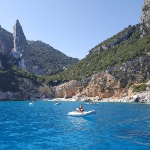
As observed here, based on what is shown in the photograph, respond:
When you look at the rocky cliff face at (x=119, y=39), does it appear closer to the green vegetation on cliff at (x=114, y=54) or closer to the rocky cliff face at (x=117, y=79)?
the green vegetation on cliff at (x=114, y=54)

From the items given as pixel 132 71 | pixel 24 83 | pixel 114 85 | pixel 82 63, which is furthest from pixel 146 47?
pixel 24 83

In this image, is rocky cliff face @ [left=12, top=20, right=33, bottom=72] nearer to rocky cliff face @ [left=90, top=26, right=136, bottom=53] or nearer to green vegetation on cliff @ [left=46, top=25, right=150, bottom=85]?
green vegetation on cliff @ [left=46, top=25, right=150, bottom=85]

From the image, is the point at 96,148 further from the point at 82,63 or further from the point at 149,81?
the point at 82,63

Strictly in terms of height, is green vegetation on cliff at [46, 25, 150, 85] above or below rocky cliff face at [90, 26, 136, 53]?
below

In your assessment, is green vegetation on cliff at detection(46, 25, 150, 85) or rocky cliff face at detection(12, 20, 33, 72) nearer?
green vegetation on cliff at detection(46, 25, 150, 85)

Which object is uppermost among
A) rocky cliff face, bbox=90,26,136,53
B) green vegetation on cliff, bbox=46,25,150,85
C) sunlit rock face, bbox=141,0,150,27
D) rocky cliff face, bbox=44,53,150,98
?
sunlit rock face, bbox=141,0,150,27

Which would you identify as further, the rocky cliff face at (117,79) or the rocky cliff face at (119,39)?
the rocky cliff face at (119,39)

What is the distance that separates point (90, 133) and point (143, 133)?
502cm

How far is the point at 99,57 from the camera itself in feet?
442

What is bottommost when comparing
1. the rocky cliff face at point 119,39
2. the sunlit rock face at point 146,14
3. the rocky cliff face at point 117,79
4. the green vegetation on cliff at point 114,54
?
the rocky cliff face at point 117,79

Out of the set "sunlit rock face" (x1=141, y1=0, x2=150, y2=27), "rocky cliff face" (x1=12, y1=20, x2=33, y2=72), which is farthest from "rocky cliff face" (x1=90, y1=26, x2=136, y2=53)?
"rocky cliff face" (x1=12, y1=20, x2=33, y2=72)

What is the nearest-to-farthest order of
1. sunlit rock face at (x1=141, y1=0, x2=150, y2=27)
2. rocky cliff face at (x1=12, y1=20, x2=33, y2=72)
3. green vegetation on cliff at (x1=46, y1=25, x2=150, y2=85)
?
1. green vegetation on cliff at (x1=46, y1=25, x2=150, y2=85)
2. sunlit rock face at (x1=141, y1=0, x2=150, y2=27)
3. rocky cliff face at (x1=12, y1=20, x2=33, y2=72)

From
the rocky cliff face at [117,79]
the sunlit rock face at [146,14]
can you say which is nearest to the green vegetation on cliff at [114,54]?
the rocky cliff face at [117,79]

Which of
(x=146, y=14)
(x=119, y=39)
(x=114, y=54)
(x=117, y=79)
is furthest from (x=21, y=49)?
(x=117, y=79)
